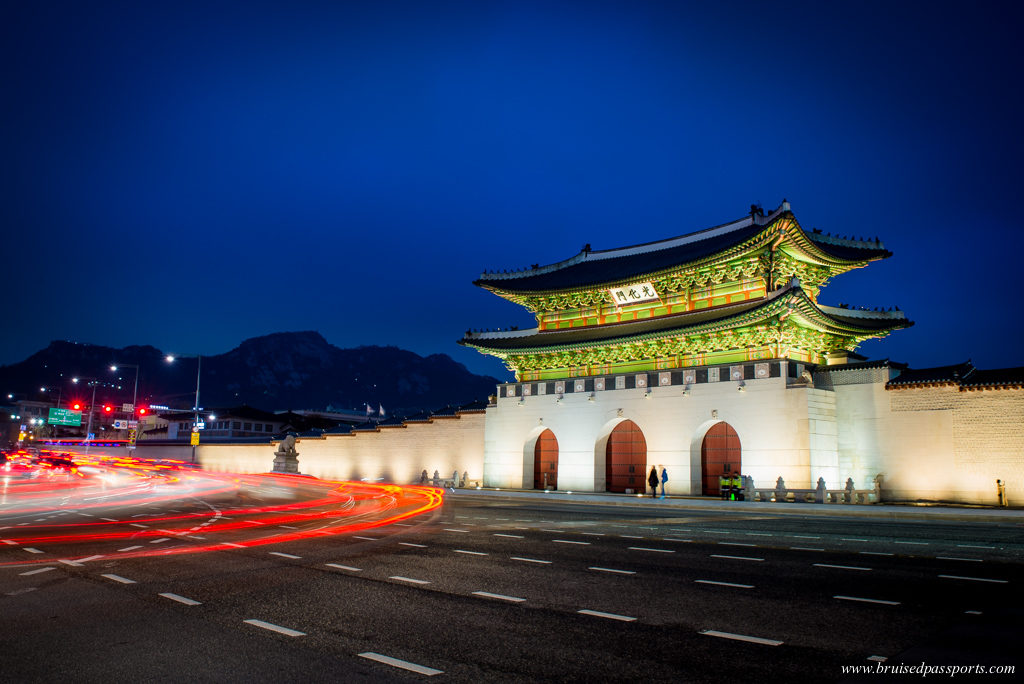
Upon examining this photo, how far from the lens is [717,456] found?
3347 cm

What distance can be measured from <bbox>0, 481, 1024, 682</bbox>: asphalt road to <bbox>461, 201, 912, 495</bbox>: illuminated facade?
14075 mm

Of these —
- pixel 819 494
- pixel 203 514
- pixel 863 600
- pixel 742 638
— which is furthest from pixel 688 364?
pixel 742 638

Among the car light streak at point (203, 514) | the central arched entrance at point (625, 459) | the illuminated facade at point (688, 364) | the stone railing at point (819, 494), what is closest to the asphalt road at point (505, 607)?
the car light streak at point (203, 514)

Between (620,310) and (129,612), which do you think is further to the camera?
(620,310)

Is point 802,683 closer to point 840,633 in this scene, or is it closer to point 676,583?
point 840,633

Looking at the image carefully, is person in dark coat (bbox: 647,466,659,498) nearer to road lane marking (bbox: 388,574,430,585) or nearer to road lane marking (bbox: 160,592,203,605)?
road lane marking (bbox: 388,574,430,585)

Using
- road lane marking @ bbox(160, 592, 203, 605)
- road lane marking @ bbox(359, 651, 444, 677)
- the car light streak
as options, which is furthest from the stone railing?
road lane marking @ bbox(359, 651, 444, 677)

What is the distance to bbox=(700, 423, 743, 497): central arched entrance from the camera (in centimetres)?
3297

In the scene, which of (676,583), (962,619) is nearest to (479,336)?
(676,583)

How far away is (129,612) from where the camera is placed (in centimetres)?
850

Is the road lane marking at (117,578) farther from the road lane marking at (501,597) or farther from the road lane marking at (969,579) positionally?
the road lane marking at (969,579)

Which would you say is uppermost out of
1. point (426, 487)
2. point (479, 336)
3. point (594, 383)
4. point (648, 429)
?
point (479, 336)

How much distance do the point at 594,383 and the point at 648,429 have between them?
413cm

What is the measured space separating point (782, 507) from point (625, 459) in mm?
11637
